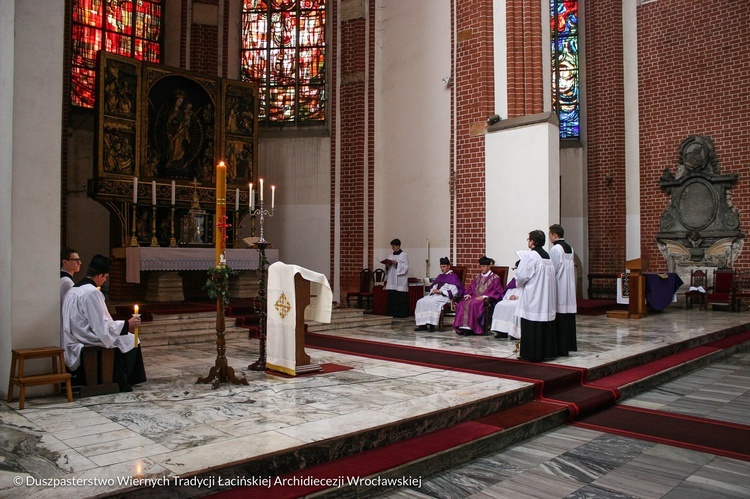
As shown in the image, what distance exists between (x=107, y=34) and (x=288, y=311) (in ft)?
38.6

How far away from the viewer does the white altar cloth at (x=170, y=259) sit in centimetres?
1041

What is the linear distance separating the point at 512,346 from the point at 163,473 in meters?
5.81

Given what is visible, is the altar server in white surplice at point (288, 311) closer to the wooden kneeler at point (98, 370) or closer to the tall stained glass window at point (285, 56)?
the wooden kneeler at point (98, 370)

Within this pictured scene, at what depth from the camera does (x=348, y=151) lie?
A: 47.7 feet

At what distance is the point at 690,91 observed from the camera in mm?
15102

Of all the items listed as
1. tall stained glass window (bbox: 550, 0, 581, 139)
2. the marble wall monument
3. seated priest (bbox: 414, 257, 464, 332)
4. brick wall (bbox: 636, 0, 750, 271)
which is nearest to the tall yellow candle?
seated priest (bbox: 414, 257, 464, 332)

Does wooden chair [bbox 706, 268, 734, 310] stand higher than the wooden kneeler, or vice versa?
wooden chair [bbox 706, 268, 734, 310]

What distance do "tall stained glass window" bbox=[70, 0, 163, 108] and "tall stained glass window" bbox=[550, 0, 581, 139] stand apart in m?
11.0

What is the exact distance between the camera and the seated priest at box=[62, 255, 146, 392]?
205 inches

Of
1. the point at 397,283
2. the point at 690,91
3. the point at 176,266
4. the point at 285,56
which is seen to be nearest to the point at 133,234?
the point at 176,266

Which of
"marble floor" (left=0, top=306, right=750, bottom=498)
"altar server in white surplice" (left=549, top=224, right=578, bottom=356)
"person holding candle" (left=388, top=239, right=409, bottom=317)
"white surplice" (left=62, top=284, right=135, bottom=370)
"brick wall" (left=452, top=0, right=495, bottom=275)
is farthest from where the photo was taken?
"person holding candle" (left=388, top=239, right=409, bottom=317)

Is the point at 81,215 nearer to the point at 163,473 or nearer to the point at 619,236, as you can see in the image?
the point at 163,473

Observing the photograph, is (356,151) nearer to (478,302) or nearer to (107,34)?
(478,302)

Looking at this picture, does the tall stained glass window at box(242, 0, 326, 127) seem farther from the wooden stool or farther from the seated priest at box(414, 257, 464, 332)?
the wooden stool
